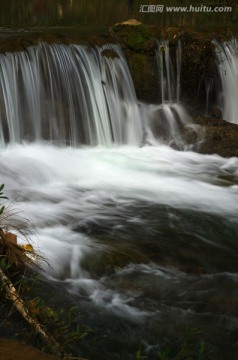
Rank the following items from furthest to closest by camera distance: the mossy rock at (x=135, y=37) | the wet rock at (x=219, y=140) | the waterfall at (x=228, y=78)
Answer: the waterfall at (x=228, y=78) → the mossy rock at (x=135, y=37) → the wet rock at (x=219, y=140)

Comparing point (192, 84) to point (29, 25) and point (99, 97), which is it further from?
point (29, 25)

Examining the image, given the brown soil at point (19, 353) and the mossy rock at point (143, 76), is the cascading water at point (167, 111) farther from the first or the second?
the brown soil at point (19, 353)

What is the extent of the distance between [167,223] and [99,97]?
11.8ft

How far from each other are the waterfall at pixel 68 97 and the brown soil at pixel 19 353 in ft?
18.0

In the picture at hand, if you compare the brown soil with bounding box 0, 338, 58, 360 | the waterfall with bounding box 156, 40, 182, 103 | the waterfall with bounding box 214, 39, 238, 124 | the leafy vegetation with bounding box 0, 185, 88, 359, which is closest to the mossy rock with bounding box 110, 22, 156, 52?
the waterfall with bounding box 156, 40, 182, 103

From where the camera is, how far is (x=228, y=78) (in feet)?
33.1

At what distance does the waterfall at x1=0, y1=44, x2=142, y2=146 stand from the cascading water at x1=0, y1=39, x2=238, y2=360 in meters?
0.02

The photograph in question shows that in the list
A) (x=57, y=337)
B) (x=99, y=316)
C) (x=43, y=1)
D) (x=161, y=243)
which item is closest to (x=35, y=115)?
(x=161, y=243)

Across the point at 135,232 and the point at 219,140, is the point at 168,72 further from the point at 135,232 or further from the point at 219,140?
the point at 135,232

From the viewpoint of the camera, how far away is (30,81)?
7.88m

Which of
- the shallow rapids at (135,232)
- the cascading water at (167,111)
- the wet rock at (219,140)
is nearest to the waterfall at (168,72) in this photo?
the cascading water at (167,111)

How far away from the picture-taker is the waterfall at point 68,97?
7.73 meters

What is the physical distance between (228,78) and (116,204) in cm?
505

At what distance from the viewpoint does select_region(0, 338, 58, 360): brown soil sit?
2203mm
